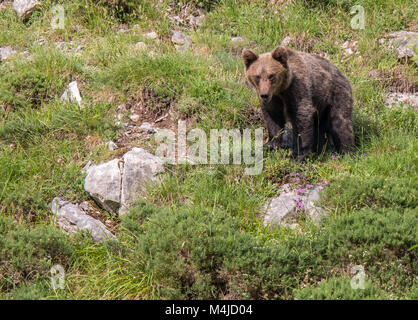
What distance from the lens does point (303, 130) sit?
616 centimetres

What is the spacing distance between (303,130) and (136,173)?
2.10m

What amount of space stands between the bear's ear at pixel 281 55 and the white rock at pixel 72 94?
2753 mm

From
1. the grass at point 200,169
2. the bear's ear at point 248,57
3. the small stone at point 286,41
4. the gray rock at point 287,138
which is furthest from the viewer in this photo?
the small stone at point 286,41

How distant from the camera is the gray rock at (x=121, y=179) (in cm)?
574

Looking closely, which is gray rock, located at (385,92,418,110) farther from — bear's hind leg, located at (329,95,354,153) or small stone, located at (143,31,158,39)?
small stone, located at (143,31,158,39)

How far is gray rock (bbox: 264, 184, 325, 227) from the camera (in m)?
5.33

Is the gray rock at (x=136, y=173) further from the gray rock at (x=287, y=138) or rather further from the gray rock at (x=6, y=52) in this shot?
the gray rock at (x=6, y=52)

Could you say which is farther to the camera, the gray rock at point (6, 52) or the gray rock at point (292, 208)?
the gray rock at point (6, 52)

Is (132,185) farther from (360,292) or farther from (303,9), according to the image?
(303,9)

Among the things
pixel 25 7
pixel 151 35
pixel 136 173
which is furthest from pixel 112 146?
pixel 25 7

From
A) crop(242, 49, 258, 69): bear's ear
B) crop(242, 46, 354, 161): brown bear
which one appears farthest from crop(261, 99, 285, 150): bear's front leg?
crop(242, 49, 258, 69): bear's ear

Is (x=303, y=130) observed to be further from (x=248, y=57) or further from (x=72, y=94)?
(x=72, y=94)

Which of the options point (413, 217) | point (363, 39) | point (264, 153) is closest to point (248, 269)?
point (413, 217)

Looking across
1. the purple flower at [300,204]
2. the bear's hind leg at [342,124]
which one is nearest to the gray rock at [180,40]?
the bear's hind leg at [342,124]
